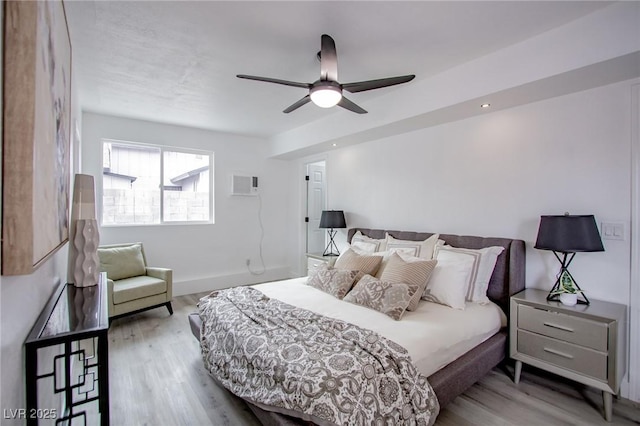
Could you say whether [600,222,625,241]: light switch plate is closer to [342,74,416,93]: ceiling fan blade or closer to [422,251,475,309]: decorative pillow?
[422,251,475,309]: decorative pillow

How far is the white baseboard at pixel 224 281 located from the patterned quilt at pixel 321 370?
9.40ft

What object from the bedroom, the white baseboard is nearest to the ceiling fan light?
the bedroom

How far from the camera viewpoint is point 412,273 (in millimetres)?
2641

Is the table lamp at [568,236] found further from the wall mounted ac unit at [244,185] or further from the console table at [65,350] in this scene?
the wall mounted ac unit at [244,185]

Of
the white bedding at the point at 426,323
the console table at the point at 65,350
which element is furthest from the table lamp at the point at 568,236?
the console table at the point at 65,350

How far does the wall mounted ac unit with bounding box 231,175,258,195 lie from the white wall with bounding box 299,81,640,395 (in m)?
2.35

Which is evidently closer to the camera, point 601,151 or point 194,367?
point 601,151

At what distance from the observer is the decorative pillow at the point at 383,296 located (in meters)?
2.30

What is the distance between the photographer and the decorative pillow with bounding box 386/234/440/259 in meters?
3.19

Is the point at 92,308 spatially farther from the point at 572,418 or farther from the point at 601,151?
the point at 601,151

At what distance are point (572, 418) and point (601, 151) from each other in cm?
199

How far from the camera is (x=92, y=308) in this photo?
1.42m

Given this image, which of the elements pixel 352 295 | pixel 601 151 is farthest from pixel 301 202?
pixel 601 151

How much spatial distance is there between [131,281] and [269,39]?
323 centimetres
